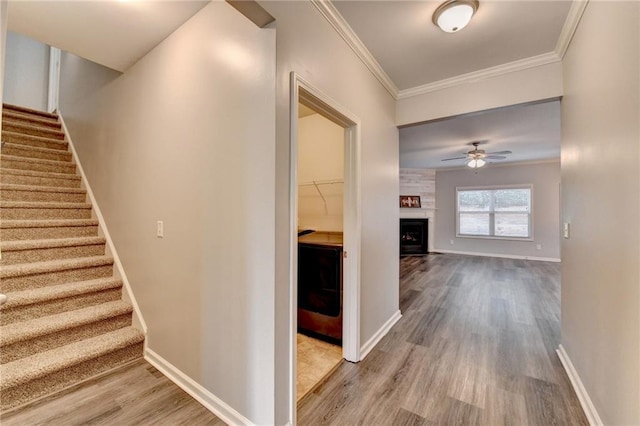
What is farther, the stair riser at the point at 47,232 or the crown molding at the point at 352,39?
the stair riser at the point at 47,232

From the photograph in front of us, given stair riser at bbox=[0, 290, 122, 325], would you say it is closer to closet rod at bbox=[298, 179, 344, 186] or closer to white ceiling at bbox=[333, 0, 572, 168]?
closet rod at bbox=[298, 179, 344, 186]

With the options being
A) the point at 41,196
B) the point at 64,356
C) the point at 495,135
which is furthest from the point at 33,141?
the point at 495,135

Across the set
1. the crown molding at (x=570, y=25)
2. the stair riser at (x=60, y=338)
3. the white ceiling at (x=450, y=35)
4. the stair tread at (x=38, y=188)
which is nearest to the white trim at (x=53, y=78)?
the stair tread at (x=38, y=188)

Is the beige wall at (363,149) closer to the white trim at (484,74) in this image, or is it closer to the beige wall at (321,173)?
the white trim at (484,74)

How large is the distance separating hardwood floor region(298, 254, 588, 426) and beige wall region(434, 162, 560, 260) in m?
3.69

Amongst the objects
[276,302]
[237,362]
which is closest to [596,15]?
[276,302]

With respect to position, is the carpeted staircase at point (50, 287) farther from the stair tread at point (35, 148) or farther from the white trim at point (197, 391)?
the white trim at point (197, 391)

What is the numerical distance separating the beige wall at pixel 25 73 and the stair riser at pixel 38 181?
95.7 inches

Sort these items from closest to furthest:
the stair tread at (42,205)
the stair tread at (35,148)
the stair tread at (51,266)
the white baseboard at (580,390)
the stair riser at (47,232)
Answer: the white baseboard at (580,390)
the stair tread at (51,266)
the stair riser at (47,232)
the stair tread at (42,205)
the stair tread at (35,148)

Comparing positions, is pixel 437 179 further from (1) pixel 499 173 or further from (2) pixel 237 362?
(2) pixel 237 362

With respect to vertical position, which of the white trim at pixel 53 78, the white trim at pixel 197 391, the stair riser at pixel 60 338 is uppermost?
the white trim at pixel 53 78

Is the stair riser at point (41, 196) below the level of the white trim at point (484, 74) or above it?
below

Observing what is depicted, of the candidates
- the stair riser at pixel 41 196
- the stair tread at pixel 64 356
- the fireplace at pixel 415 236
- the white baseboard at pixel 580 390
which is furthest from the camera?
the fireplace at pixel 415 236

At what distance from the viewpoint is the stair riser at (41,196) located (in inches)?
98.4
